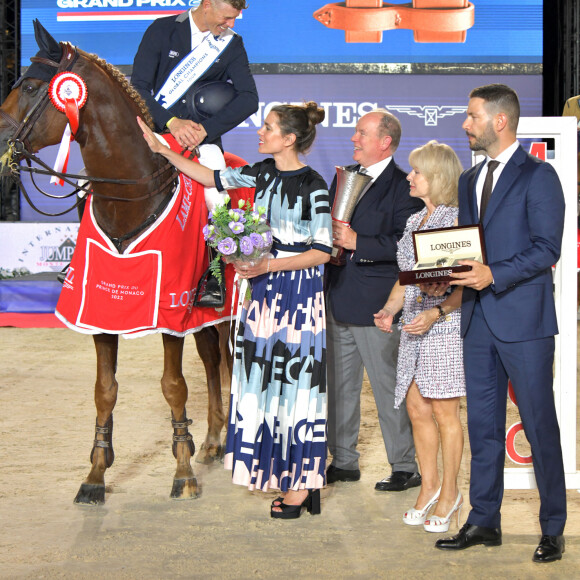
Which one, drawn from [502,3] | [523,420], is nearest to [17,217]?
[502,3]

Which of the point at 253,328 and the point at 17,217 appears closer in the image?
the point at 253,328

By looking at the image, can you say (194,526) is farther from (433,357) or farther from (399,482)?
(433,357)

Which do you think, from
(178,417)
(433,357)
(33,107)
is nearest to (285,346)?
(433,357)

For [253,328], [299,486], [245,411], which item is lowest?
[299,486]

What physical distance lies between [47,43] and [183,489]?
7.54ft

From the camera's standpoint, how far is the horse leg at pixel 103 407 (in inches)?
169

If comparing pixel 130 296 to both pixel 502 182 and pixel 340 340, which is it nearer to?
pixel 340 340

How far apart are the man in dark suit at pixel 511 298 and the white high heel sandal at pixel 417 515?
37 centimetres

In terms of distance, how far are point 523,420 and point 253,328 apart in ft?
4.26

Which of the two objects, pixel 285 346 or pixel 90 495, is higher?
pixel 285 346

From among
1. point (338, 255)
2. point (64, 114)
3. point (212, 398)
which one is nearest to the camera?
point (64, 114)

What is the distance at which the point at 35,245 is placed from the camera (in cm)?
1148

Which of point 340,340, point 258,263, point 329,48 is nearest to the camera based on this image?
point 258,263

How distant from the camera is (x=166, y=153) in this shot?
410 cm
